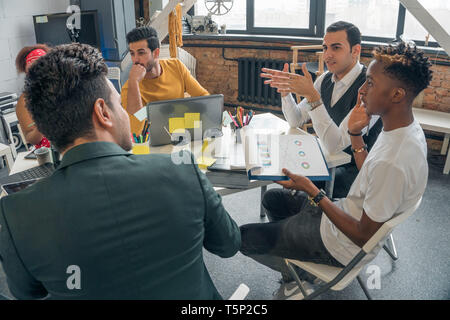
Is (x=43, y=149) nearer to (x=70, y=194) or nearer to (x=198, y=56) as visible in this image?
(x=70, y=194)

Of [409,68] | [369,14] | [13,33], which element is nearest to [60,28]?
[13,33]

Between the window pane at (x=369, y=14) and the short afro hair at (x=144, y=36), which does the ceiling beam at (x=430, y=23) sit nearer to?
the short afro hair at (x=144, y=36)

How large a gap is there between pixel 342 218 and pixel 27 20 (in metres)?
4.17

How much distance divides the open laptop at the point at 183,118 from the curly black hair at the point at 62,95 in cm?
89

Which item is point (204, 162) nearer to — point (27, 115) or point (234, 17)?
point (27, 115)

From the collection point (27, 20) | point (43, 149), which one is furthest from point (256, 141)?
point (27, 20)

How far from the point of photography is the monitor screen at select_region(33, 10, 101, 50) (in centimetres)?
385

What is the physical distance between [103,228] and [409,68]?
1.17m

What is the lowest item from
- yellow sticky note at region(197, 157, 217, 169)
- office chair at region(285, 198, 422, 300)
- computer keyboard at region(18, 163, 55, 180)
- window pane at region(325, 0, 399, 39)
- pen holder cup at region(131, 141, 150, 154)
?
office chair at region(285, 198, 422, 300)

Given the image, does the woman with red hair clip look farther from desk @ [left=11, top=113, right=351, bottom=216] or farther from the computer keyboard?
the computer keyboard

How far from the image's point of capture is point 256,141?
190 centimetres

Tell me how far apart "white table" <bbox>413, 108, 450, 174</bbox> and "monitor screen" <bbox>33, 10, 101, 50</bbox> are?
3317 millimetres

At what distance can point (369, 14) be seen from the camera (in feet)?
13.3

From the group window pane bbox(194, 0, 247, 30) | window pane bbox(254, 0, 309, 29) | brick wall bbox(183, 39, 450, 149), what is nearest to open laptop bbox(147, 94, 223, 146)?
brick wall bbox(183, 39, 450, 149)
